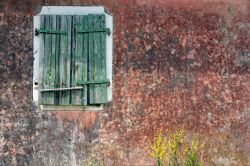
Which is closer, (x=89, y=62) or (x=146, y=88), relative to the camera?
(x=89, y=62)

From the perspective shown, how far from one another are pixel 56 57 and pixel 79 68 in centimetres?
36

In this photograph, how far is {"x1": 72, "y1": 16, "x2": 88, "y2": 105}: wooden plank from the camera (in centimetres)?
1034

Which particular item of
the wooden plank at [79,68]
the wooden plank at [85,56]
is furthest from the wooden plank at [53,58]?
the wooden plank at [85,56]

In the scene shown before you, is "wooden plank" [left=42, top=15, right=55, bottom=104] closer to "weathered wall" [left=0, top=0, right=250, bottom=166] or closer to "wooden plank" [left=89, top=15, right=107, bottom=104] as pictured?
"weathered wall" [left=0, top=0, right=250, bottom=166]

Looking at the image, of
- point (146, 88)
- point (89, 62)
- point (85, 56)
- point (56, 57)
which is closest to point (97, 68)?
point (89, 62)

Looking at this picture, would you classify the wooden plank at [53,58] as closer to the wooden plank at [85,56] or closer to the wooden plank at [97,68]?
the wooden plank at [85,56]

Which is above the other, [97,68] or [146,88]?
[97,68]

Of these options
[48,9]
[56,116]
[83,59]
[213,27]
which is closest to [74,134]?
[56,116]

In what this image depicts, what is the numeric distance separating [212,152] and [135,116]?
1.24m

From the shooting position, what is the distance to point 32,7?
10.6m

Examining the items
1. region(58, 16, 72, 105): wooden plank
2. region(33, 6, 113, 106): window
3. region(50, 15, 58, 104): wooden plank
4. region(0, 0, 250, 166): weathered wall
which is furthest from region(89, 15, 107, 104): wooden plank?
region(50, 15, 58, 104): wooden plank

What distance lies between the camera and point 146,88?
10555mm

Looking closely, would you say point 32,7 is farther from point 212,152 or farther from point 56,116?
point 212,152

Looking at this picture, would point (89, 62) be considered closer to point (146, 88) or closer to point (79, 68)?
point (79, 68)
